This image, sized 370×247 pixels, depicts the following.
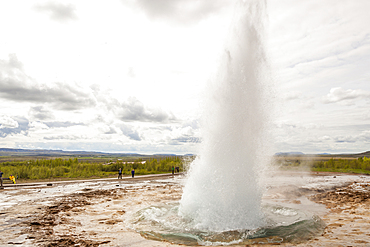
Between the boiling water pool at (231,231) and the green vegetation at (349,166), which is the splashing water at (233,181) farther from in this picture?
the green vegetation at (349,166)

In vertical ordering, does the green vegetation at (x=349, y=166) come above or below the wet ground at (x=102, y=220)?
above

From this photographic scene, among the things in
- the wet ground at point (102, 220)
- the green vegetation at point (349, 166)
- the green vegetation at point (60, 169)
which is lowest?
the green vegetation at point (60, 169)

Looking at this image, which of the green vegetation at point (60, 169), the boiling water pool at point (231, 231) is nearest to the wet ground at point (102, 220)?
the boiling water pool at point (231, 231)

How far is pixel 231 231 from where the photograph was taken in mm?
7492

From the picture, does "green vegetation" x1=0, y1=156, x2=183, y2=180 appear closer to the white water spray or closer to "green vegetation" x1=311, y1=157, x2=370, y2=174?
the white water spray

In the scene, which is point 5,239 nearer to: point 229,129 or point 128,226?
point 128,226

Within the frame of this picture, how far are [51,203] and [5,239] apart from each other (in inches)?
241

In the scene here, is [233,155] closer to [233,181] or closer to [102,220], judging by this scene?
[233,181]

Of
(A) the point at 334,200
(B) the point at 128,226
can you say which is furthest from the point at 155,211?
(A) the point at 334,200

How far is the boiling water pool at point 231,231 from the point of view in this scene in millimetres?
6871

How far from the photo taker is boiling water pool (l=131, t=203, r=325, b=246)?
6871 mm

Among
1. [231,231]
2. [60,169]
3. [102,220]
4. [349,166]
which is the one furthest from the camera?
[349,166]

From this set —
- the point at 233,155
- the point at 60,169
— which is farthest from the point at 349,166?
the point at 60,169

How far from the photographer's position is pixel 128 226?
8406 mm
